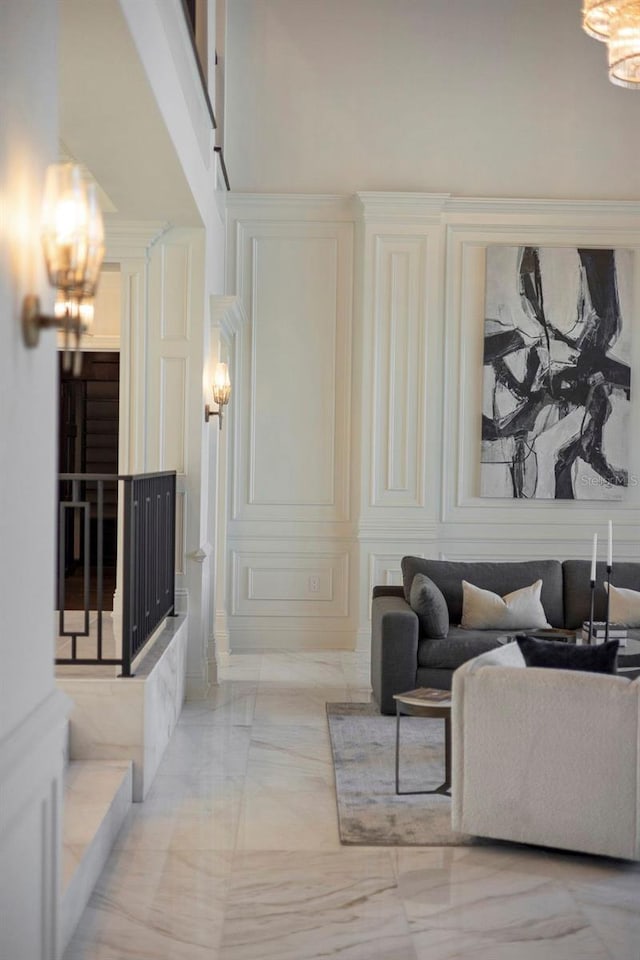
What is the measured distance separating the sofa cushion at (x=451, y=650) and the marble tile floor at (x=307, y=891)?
1218 mm

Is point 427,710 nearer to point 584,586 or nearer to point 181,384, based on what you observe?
point 584,586

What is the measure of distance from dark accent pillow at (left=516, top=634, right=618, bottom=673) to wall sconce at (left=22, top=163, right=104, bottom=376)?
253 centimetres

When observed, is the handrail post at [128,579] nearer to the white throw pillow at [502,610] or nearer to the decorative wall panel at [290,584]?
the white throw pillow at [502,610]

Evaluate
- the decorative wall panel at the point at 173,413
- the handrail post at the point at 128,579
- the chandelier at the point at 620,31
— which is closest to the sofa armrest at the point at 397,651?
the decorative wall panel at the point at 173,413

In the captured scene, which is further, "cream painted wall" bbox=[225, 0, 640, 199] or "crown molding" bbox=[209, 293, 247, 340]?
"cream painted wall" bbox=[225, 0, 640, 199]

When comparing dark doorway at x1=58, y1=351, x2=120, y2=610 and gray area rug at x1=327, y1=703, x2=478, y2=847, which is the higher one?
dark doorway at x1=58, y1=351, x2=120, y2=610

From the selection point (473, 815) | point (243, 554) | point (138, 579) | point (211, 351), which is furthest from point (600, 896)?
point (243, 554)

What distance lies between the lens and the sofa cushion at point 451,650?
606 centimetres

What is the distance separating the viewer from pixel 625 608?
6.51 metres

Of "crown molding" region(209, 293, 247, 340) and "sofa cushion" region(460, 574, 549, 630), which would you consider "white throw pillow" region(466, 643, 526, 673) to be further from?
"crown molding" region(209, 293, 247, 340)

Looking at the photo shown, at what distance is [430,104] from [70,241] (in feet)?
21.4

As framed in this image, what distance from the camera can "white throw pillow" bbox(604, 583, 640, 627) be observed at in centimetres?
649

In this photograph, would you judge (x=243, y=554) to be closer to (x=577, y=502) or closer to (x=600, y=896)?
(x=577, y=502)

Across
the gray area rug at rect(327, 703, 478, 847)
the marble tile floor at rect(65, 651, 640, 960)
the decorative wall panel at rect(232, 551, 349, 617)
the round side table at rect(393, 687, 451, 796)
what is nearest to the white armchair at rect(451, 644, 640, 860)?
the marble tile floor at rect(65, 651, 640, 960)
